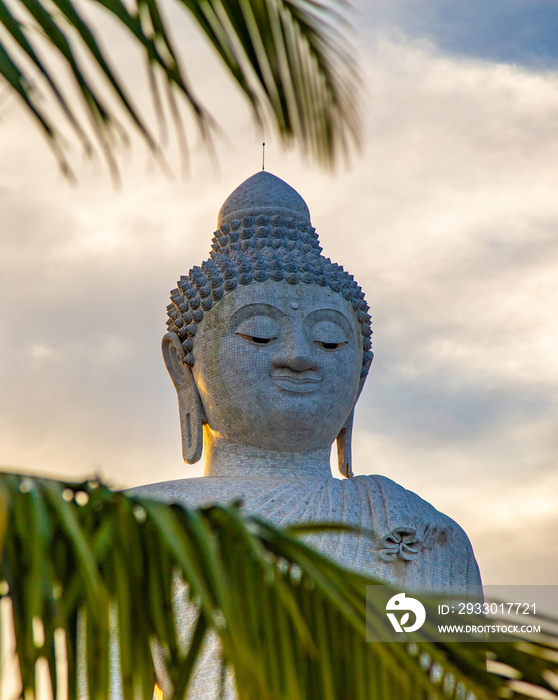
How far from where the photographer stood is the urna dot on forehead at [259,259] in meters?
8.29

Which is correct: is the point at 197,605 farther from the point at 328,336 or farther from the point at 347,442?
the point at 347,442

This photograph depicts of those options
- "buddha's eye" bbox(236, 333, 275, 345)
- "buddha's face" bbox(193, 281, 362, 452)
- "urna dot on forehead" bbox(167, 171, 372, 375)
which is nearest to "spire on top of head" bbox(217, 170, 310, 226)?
"urna dot on forehead" bbox(167, 171, 372, 375)

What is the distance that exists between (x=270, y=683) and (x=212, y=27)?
3.89 ft

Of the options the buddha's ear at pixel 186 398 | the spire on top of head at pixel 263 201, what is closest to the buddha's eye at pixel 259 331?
the buddha's ear at pixel 186 398

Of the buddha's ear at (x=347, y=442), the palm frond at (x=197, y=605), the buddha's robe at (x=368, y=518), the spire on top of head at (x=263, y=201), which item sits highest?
the spire on top of head at (x=263, y=201)

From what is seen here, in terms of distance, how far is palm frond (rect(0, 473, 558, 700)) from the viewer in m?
2.01

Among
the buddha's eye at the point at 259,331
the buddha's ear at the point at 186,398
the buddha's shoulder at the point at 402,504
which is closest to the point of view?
the buddha's shoulder at the point at 402,504

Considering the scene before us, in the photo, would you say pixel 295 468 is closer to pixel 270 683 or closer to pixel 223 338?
pixel 223 338

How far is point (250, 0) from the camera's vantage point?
2.04 m

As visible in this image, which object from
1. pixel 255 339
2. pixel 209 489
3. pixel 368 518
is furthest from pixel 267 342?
pixel 368 518

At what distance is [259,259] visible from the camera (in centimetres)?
834

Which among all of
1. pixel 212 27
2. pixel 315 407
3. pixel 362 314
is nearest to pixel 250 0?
pixel 212 27

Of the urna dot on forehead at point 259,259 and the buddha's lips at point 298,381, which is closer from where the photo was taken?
the buddha's lips at point 298,381

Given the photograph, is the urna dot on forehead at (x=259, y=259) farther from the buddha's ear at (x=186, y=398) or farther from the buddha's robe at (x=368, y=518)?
the buddha's robe at (x=368, y=518)
